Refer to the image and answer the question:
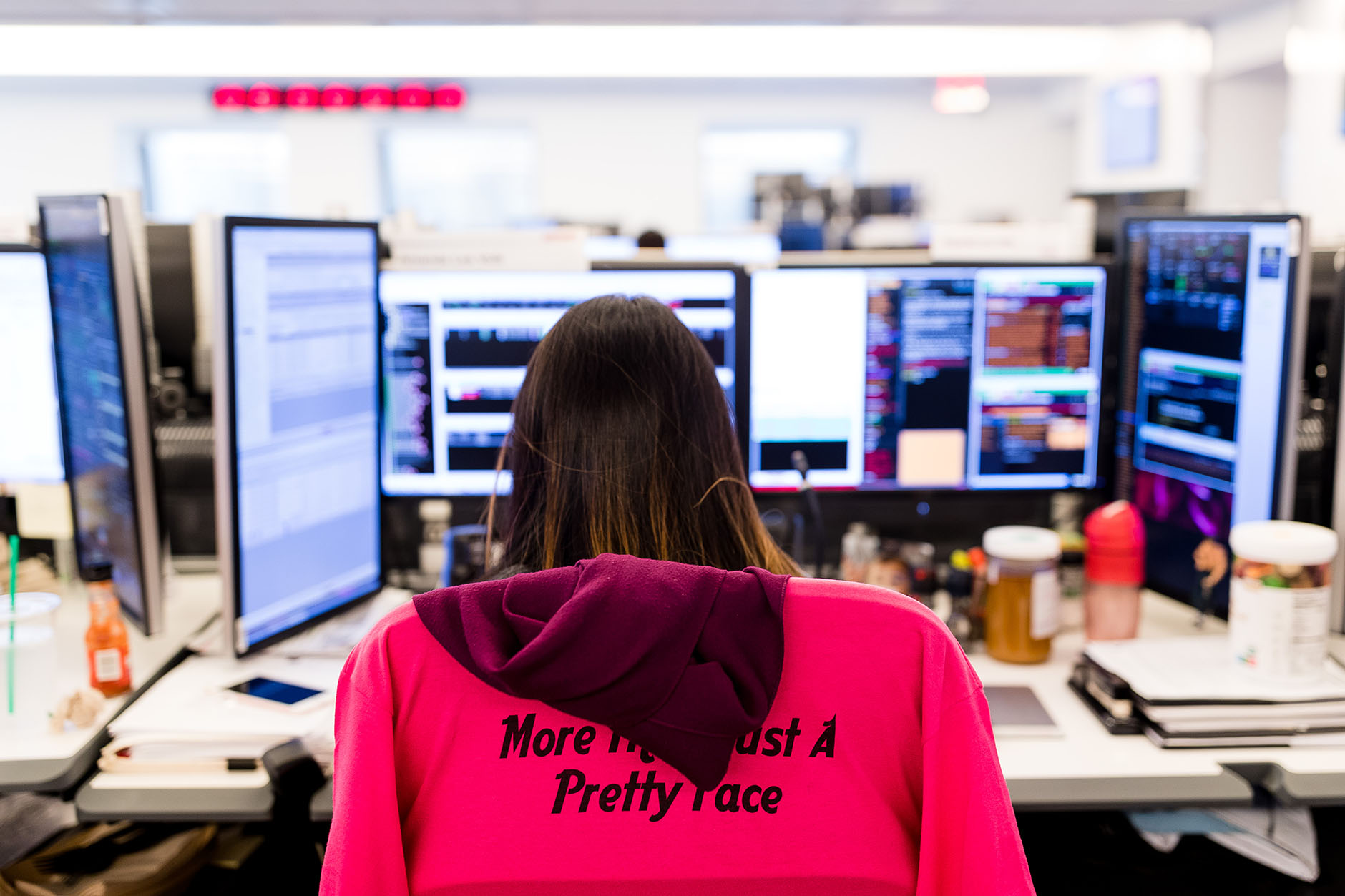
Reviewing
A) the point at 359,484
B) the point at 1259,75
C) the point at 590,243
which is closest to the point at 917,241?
the point at 590,243

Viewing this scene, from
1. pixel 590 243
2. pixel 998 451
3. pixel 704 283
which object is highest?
pixel 590 243

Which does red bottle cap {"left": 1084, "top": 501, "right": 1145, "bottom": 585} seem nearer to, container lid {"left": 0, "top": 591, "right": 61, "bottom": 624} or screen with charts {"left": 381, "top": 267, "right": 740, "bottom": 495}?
screen with charts {"left": 381, "top": 267, "right": 740, "bottom": 495}

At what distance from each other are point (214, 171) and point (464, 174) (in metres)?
2.11

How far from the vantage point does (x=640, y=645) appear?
0.63m

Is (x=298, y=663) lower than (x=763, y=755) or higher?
lower

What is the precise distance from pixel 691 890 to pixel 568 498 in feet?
1.03

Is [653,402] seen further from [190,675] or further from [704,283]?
[190,675]

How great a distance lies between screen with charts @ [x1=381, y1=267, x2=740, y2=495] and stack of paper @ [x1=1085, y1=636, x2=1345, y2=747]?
68 cm

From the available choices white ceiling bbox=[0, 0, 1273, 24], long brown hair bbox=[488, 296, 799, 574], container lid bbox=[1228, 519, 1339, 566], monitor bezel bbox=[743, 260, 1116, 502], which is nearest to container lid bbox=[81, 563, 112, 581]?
long brown hair bbox=[488, 296, 799, 574]

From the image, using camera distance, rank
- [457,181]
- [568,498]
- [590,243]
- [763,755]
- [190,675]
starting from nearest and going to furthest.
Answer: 1. [763,755]
2. [568,498]
3. [190,675]
4. [590,243]
5. [457,181]

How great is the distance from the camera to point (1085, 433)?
60.1 inches

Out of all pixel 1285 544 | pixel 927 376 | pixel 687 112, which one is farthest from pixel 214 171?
pixel 1285 544

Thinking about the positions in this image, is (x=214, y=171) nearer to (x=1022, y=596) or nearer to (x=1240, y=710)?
(x=1022, y=596)

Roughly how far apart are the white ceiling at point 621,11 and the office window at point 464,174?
2.31m
